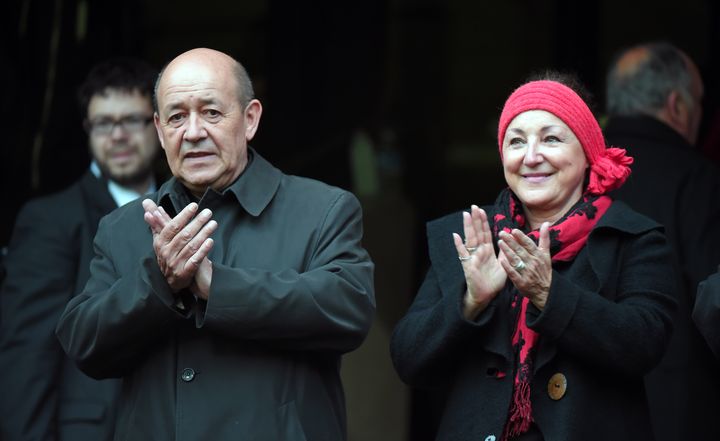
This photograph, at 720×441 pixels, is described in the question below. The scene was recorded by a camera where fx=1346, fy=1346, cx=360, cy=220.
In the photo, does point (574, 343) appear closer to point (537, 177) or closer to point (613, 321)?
point (613, 321)

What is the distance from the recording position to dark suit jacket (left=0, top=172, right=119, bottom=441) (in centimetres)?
432

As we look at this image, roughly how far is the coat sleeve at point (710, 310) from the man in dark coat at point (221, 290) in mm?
862

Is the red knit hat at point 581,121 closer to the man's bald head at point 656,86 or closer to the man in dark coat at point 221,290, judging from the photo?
the man in dark coat at point 221,290

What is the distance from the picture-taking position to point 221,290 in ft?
11.1

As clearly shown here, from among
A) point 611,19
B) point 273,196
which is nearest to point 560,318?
point 273,196

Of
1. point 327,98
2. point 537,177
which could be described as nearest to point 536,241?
point 537,177

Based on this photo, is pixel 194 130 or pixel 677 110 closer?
pixel 194 130

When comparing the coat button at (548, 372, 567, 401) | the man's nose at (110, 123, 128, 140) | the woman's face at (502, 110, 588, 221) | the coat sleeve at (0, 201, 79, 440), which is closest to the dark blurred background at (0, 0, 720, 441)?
the man's nose at (110, 123, 128, 140)

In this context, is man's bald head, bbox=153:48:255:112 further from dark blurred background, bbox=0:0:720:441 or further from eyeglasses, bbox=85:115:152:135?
dark blurred background, bbox=0:0:720:441

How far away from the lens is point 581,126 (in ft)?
12.1

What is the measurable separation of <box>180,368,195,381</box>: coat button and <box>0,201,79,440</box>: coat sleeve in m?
1.01

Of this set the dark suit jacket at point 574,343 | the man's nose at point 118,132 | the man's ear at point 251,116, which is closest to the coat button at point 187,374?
the dark suit jacket at point 574,343

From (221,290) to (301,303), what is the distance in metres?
0.21

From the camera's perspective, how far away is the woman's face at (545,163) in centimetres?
367
